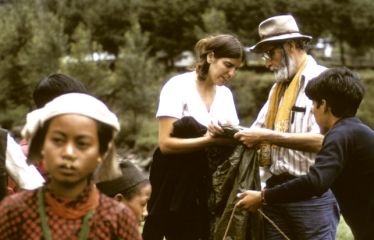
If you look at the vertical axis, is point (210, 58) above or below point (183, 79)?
above

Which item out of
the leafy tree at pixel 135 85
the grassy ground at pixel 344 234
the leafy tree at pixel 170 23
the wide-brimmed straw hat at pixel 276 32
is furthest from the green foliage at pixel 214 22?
the wide-brimmed straw hat at pixel 276 32

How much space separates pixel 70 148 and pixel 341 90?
1.61m

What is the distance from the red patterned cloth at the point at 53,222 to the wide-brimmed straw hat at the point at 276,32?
2072 millimetres

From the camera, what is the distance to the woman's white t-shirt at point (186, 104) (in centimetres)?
416

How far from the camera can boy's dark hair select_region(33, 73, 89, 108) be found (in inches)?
142

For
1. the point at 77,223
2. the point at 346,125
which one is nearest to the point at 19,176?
the point at 77,223

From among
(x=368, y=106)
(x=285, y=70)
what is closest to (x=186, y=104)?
(x=285, y=70)

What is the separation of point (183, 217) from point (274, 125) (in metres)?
0.73

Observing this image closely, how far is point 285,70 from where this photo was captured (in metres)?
4.21

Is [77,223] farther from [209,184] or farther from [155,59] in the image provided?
[155,59]

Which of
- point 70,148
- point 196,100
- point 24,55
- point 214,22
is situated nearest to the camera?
point 70,148

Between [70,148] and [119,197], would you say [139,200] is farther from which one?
[70,148]

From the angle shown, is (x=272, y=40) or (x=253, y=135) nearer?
(x=253, y=135)

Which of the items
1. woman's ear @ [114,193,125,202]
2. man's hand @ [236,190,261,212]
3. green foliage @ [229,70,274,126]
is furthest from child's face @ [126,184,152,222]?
green foliage @ [229,70,274,126]
